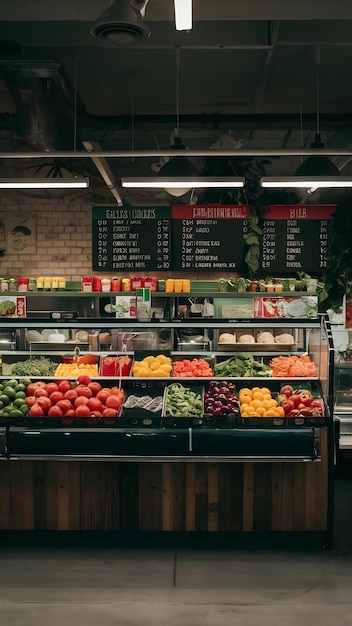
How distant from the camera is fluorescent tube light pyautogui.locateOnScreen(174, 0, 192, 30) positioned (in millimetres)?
3328

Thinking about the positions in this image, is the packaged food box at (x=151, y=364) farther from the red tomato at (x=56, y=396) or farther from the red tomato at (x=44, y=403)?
the red tomato at (x=44, y=403)

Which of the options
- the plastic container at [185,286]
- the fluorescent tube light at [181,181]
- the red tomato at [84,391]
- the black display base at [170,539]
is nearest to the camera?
the black display base at [170,539]

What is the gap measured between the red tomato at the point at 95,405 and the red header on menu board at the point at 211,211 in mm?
4715

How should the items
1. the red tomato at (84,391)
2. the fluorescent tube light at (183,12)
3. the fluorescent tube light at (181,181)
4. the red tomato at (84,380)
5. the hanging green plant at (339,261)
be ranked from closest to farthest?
the fluorescent tube light at (183,12), the red tomato at (84,391), the red tomato at (84,380), the fluorescent tube light at (181,181), the hanging green plant at (339,261)

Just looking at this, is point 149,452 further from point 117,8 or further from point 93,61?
point 93,61

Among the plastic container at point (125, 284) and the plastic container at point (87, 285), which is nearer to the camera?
the plastic container at point (87, 285)

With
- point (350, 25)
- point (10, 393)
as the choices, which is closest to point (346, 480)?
point (10, 393)

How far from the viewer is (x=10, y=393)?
5746 millimetres

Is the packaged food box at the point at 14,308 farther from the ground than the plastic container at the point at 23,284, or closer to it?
closer to it

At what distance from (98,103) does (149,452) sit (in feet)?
16.8

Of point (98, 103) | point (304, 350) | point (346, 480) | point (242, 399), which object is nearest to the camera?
point (242, 399)

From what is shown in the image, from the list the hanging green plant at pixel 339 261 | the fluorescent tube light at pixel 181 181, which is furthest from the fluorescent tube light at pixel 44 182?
the hanging green plant at pixel 339 261

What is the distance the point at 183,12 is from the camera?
3.41 metres

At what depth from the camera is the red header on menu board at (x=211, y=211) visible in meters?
9.60
